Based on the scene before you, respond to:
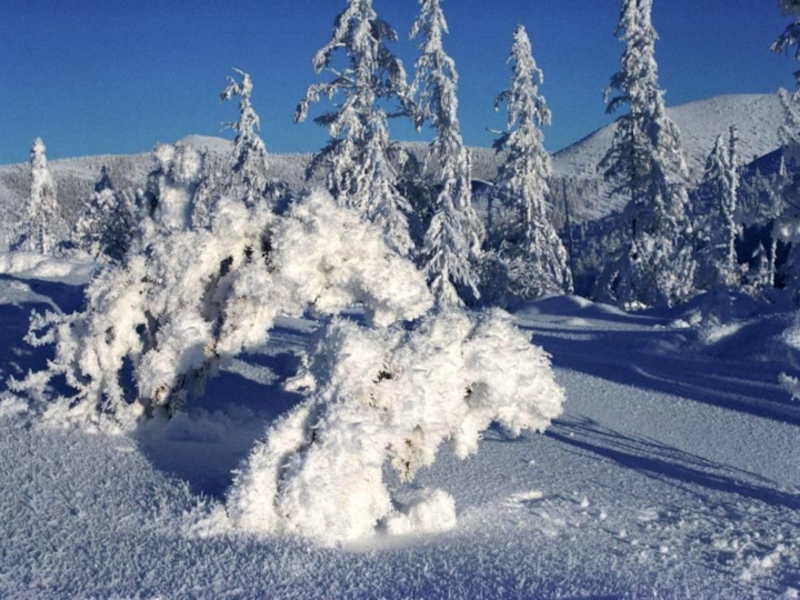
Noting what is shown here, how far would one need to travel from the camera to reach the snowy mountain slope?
150 m

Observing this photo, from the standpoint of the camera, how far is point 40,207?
169ft

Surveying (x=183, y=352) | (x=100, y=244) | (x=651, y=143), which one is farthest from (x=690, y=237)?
(x=183, y=352)

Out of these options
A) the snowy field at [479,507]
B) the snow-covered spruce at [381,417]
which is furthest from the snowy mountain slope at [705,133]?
the snow-covered spruce at [381,417]

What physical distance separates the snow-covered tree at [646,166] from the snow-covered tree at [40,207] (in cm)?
3879

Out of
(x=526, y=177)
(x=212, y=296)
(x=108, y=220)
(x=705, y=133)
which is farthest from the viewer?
(x=705, y=133)

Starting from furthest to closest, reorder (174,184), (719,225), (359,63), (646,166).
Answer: (719,225) < (646,166) < (174,184) < (359,63)

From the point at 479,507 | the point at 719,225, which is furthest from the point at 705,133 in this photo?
the point at 479,507

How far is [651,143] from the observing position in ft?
83.4

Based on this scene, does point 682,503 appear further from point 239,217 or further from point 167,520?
point 239,217

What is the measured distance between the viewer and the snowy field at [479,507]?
4727mm

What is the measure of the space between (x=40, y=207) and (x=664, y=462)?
171 feet

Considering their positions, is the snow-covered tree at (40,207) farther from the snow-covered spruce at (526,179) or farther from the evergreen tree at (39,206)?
the snow-covered spruce at (526,179)

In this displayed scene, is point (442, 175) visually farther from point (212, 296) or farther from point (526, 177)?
point (212, 296)

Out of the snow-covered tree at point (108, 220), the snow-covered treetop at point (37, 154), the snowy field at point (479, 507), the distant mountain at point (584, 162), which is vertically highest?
the distant mountain at point (584, 162)
